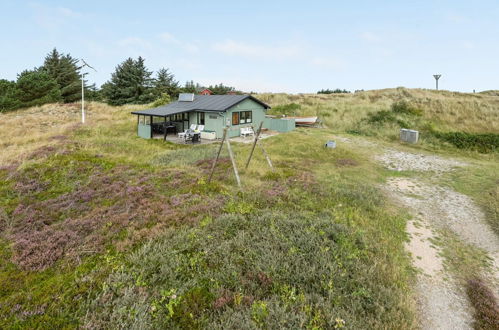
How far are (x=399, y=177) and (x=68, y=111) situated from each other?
43245mm

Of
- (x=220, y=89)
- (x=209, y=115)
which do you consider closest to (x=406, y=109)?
(x=209, y=115)

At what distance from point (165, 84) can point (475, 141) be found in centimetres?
5918

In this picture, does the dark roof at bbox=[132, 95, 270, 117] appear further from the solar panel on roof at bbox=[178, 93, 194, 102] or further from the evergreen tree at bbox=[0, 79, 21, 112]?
the evergreen tree at bbox=[0, 79, 21, 112]

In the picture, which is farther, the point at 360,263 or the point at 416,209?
the point at 416,209

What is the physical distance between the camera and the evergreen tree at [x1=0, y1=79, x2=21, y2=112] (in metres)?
38.4

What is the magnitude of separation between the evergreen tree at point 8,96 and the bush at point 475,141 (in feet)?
188

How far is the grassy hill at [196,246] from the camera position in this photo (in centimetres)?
450

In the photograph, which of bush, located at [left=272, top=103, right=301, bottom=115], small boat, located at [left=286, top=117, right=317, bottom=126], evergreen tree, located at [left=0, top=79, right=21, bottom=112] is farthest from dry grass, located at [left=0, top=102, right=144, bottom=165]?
small boat, located at [left=286, top=117, right=317, bottom=126]

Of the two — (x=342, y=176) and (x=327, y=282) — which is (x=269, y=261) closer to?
(x=327, y=282)

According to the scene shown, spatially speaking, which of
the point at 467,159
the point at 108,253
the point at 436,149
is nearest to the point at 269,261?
the point at 108,253

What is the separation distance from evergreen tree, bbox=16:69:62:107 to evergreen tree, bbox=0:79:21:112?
71cm

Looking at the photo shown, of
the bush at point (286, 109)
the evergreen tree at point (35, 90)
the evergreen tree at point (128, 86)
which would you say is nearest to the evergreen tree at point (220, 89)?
the evergreen tree at point (128, 86)

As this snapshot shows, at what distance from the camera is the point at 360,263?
5.77 metres

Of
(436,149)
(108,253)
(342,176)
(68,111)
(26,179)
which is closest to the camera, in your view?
(108,253)
